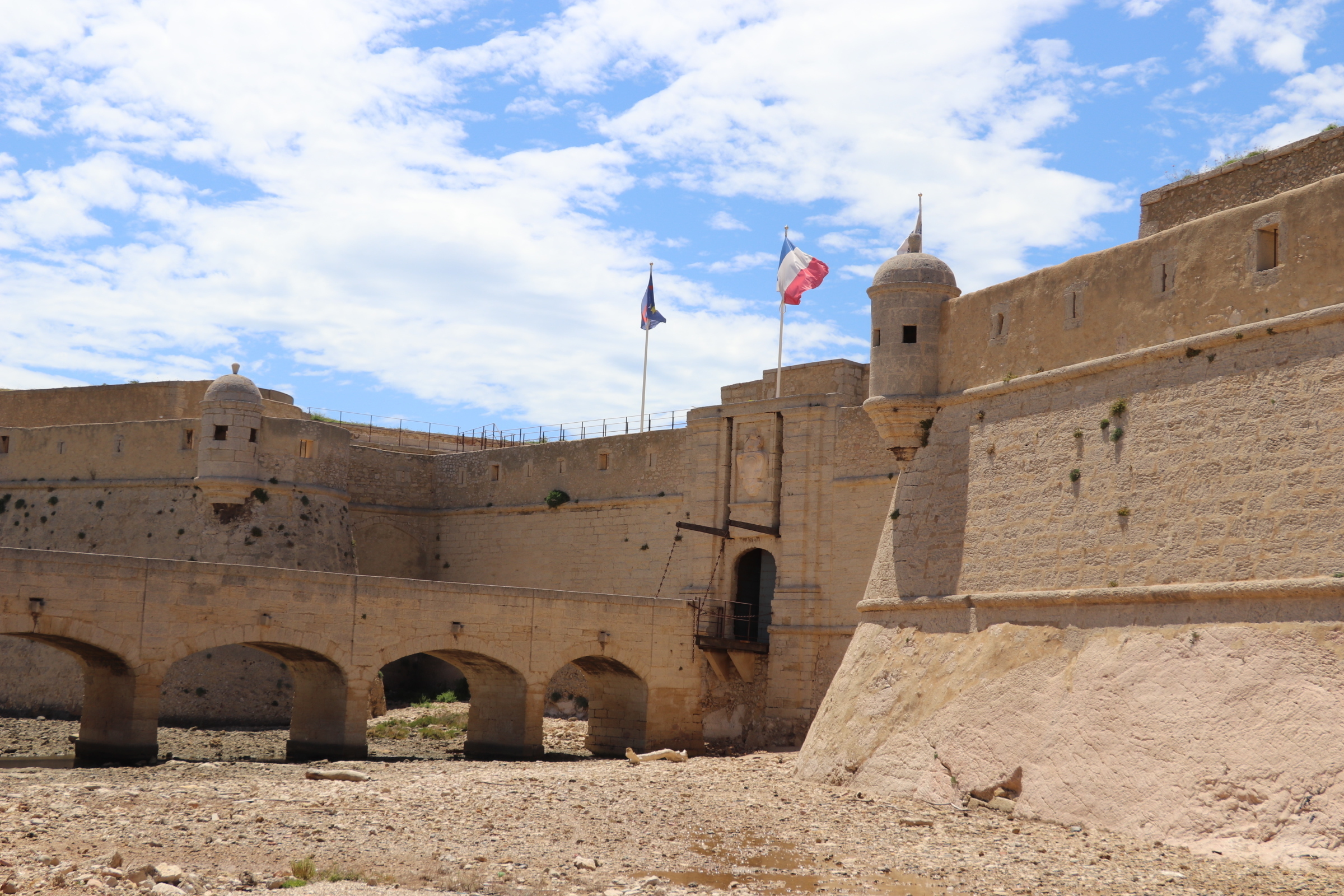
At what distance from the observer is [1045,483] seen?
1702cm

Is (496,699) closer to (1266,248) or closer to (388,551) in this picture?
(388,551)

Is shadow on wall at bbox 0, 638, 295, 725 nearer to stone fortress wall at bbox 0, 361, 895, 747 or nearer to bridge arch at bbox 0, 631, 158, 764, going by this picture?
stone fortress wall at bbox 0, 361, 895, 747

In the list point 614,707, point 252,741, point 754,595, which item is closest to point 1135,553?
point 614,707

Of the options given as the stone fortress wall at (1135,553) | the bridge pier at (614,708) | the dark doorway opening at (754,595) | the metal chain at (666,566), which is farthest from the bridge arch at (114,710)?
the metal chain at (666,566)

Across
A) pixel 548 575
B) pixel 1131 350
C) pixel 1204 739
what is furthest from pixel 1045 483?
pixel 548 575

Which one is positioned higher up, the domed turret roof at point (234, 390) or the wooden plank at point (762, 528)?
the domed turret roof at point (234, 390)

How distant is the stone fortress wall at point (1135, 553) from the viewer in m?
13.2

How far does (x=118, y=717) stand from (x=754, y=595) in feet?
42.9

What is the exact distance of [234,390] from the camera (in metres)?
28.4

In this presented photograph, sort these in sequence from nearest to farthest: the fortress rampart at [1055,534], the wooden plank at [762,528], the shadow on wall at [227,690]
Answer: the fortress rampart at [1055,534]
the shadow on wall at [227,690]
the wooden plank at [762,528]

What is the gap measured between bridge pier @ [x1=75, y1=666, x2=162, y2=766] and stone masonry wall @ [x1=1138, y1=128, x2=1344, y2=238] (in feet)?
51.2

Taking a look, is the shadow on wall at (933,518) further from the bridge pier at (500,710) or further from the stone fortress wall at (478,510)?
the bridge pier at (500,710)

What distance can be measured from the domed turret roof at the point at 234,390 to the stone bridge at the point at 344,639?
26.1 ft

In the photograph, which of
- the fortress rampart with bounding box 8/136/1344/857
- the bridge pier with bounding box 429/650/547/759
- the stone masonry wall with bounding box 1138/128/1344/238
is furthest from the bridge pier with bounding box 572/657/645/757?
the stone masonry wall with bounding box 1138/128/1344/238
